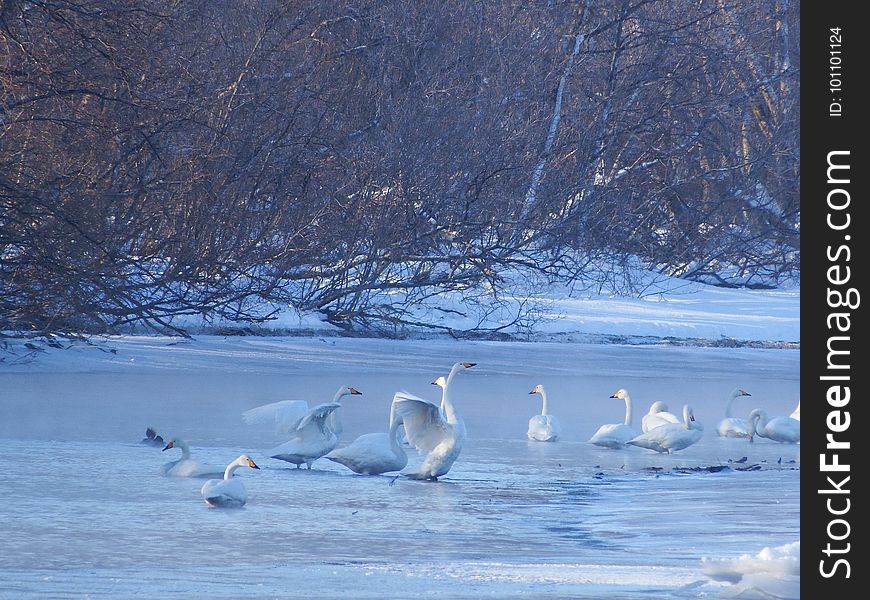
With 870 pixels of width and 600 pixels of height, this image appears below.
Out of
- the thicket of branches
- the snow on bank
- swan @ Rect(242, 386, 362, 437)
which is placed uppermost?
the thicket of branches

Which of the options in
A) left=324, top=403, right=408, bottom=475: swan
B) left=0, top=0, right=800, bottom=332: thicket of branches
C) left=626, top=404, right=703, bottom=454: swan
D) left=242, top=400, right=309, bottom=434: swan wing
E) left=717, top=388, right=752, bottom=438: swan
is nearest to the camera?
left=324, top=403, right=408, bottom=475: swan

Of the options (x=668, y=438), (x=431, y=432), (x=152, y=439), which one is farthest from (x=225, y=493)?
(x=668, y=438)

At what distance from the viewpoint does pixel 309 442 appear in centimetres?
680

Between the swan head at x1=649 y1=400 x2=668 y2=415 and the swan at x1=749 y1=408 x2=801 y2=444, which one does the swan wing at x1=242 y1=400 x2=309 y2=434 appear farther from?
the swan at x1=749 y1=408 x2=801 y2=444

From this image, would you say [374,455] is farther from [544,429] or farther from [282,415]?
[544,429]

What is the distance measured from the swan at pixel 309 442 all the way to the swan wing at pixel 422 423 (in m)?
0.37

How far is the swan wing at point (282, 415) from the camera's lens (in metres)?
6.95

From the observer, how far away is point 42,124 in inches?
456

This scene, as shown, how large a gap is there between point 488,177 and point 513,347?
8.66ft

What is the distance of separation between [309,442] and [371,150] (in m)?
8.58

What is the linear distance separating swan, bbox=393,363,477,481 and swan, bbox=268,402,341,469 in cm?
39

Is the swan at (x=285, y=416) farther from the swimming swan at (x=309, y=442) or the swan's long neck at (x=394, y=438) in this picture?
the swan's long neck at (x=394, y=438)

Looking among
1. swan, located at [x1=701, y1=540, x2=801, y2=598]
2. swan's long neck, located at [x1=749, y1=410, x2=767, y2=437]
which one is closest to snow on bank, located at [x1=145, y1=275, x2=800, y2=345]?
swan's long neck, located at [x1=749, y1=410, x2=767, y2=437]

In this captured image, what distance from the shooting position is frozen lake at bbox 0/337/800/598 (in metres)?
4.34
